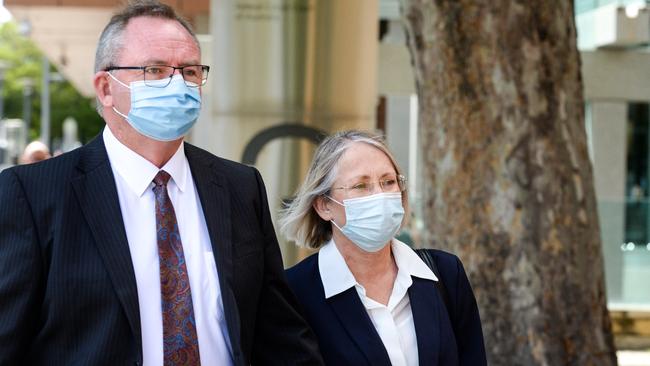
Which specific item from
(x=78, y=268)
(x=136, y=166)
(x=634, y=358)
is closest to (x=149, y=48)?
(x=136, y=166)

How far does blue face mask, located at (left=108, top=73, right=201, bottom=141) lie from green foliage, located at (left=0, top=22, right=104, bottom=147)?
213 feet

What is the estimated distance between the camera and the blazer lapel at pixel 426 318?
350cm

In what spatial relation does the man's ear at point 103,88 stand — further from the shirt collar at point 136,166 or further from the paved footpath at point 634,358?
the paved footpath at point 634,358

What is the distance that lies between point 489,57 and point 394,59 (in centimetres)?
794

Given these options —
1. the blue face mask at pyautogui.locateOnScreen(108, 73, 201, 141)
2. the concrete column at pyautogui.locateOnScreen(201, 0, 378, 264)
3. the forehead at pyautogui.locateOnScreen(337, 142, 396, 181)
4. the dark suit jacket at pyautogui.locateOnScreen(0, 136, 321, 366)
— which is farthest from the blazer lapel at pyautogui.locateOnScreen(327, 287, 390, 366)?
the concrete column at pyautogui.locateOnScreen(201, 0, 378, 264)

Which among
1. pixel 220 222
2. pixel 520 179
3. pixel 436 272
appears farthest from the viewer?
Answer: pixel 520 179

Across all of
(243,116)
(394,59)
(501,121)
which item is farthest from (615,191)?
(501,121)

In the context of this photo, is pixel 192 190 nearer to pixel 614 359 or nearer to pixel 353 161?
pixel 353 161

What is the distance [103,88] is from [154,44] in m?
0.21

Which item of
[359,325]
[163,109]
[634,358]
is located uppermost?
[163,109]

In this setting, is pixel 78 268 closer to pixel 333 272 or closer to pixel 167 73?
pixel 167 73

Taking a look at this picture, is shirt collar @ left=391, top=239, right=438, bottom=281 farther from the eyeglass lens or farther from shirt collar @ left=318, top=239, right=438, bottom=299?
the eyeglass lens

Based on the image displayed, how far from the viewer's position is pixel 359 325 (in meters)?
3.56

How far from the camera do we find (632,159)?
1938 cm
